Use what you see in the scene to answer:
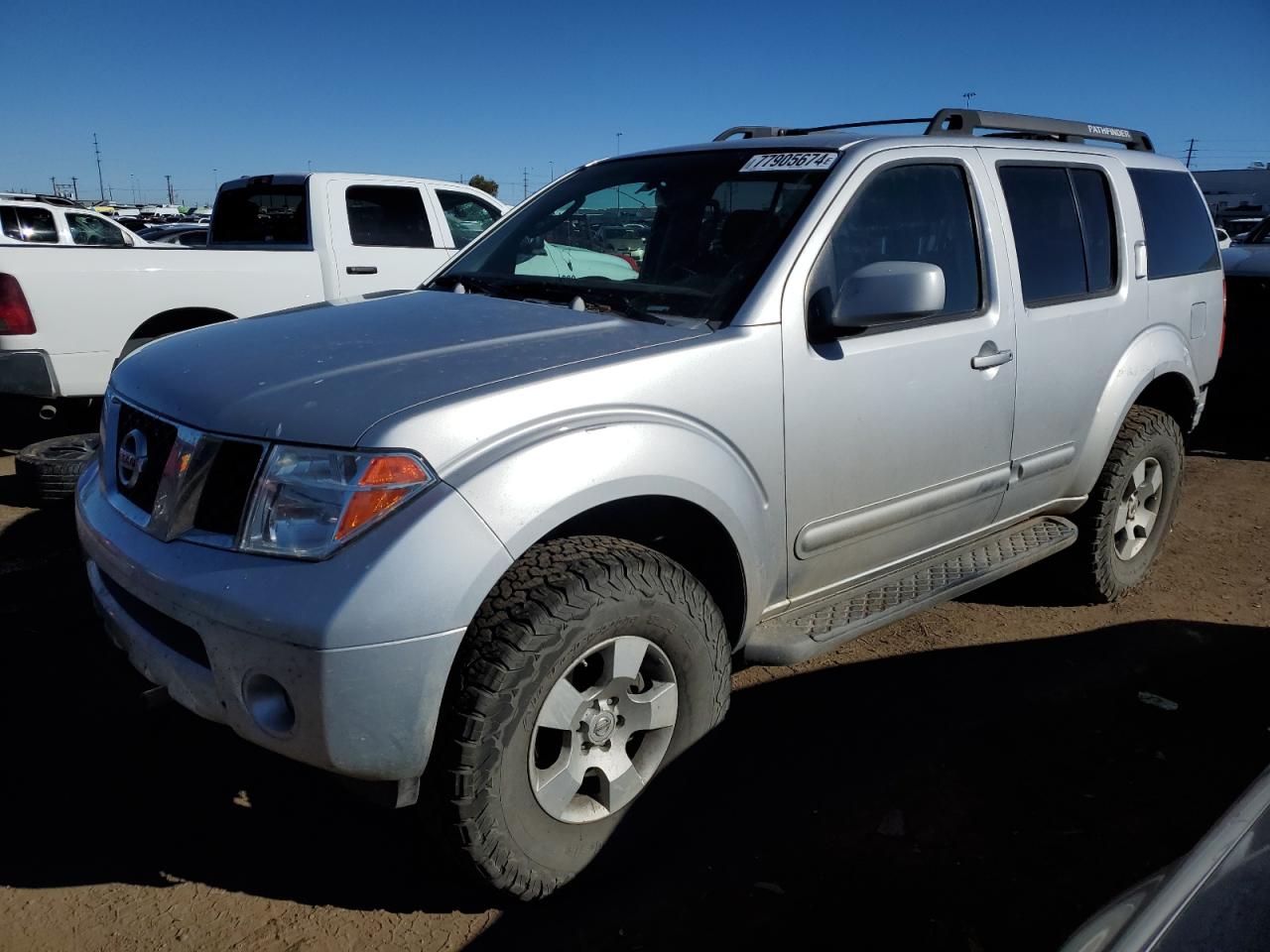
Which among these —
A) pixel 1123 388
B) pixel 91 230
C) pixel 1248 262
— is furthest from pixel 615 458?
pixel 91 230

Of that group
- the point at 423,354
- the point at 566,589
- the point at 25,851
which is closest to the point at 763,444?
the point at 566,589

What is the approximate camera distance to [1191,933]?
1302 millimetres

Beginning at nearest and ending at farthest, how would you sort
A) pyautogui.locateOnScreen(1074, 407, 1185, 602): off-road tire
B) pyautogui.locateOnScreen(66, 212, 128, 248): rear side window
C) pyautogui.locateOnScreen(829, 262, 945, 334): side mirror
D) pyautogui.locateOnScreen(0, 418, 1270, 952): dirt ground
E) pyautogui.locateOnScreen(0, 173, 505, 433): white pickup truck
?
pyautogui.locateOnScreen(0, 418, 1270, 952): dirt ground
pyautogui.locateOnScreen(829, 262, 945, 334): side mirror
pyautogui.locateOnScreen(1074, 407, 1185, 602): off-road tire
pyautogui.locateOnScreen(0, 173, 505, 433): white pickup truck
pyautogui.locateOnScreen(66, 212, 128, 248): rear side window

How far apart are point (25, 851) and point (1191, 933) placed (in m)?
2.72

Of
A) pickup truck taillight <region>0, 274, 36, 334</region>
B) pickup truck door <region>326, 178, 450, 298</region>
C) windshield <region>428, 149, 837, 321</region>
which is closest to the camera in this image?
windshield <region>428, 149, 837, 321</region>

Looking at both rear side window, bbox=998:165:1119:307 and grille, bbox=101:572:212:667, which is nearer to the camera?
grille, bbox=101:572:212:667

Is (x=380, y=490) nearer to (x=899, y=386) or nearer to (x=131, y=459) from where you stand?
(x=131, y=459)

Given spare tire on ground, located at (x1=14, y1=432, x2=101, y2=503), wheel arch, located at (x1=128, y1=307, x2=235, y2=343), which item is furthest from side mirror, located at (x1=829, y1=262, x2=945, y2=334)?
wheel arch, located at (x1=128, y1=307, x2=235, y2=343)

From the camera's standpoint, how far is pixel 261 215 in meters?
8.02

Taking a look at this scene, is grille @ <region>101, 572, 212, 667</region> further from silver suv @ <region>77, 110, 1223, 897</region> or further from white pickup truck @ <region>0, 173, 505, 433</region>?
white pickup truck @ <region>0, 173, 505, 433</region>

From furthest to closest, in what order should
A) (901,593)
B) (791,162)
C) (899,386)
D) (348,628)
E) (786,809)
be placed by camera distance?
1. (901,593)
2. (791,162)
3. (899,386)
4. (786,809)
5. (348,628)

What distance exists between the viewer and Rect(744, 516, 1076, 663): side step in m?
2.89

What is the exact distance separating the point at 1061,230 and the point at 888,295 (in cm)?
149

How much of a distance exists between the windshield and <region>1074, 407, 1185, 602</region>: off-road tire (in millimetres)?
1981
